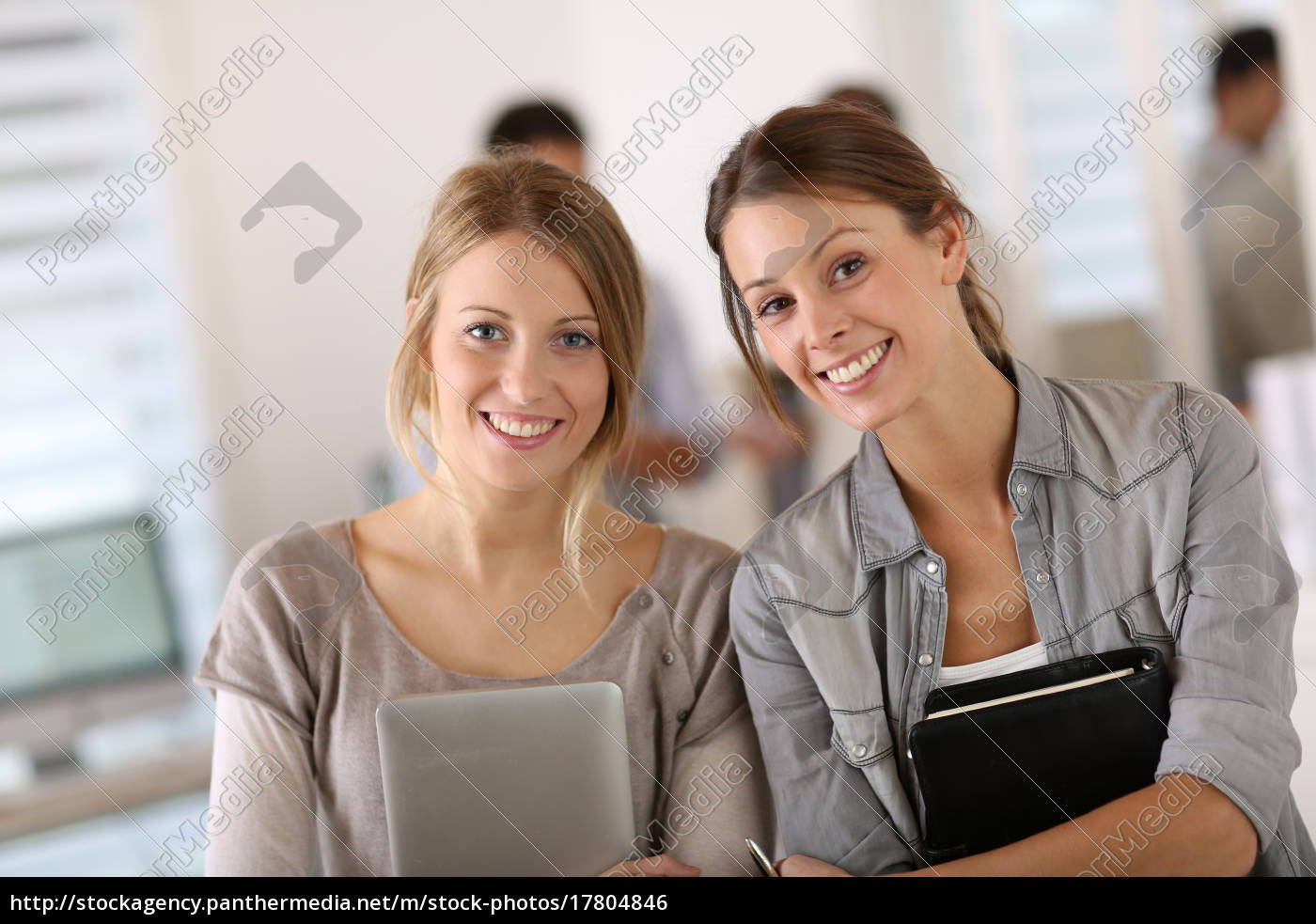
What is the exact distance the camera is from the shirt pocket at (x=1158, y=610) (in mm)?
991

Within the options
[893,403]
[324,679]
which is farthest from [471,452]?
[893,403]

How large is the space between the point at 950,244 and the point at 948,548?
290mm

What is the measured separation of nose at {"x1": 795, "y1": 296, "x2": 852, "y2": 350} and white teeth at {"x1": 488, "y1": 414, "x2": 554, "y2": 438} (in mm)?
292

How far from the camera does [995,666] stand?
3.36 ft

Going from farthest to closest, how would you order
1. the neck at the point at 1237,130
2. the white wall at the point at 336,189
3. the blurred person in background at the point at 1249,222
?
the white wall at the point at 336,189 < the neck at the point at 1237,130 < the blurred person in background at the point at 1249,222

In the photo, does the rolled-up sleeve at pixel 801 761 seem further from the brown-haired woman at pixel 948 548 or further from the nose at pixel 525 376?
the nose at pixel 525 376

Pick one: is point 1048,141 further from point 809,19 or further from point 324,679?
point 324,679

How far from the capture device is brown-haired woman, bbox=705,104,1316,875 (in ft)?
3.11

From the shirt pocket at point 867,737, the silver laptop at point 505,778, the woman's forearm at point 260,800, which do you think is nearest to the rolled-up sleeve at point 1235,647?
the shirt pocket at point 867,737

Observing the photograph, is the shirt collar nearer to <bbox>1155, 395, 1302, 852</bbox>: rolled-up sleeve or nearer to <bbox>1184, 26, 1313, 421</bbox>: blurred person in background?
<bbox>1155, 395, 1302, 852</bbox>: rolled-up sleeve

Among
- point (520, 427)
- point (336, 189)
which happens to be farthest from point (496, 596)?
point (336, 189)

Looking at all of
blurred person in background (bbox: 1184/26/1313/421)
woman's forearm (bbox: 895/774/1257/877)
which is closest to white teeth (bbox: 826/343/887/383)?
woman's forearm (bbox: 895/774/1257/877)

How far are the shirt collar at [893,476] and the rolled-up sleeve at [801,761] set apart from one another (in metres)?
0.12

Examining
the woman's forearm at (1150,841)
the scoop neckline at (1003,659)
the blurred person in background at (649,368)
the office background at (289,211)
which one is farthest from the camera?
the office background at (289,211)
